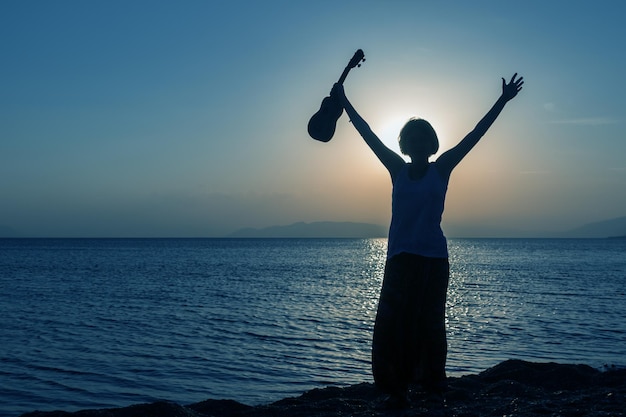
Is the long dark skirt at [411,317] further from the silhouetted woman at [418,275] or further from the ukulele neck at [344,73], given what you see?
the ukulele neck at [344,73]

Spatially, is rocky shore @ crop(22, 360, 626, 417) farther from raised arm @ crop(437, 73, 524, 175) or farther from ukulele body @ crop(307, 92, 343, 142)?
ukulele body @ crop(307, 92, 343, 142)

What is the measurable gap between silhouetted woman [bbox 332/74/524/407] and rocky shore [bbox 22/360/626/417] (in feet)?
1.33

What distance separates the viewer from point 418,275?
5551 millimetres

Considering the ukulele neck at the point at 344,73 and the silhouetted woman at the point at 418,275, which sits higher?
the ukulele neck at the point at 344,73

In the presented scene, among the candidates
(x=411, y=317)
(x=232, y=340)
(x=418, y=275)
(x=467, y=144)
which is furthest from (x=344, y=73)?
(x=232, y=340)

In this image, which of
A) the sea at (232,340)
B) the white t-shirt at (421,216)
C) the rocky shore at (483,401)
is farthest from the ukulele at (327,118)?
the sea at (232,340)

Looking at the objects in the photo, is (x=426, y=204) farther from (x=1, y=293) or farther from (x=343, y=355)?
(x=1, y=293)

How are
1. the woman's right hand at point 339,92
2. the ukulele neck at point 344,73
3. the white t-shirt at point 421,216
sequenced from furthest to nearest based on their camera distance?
1. the ukulele neck at point 344,73
2. the woman's right hand at point 339,92
3. the white t-shirt at point 421,216

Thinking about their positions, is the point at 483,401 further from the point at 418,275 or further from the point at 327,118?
the point at 327,118

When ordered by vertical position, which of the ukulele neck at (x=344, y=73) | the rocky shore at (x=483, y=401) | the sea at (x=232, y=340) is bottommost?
the sea at (x=232, y=340)

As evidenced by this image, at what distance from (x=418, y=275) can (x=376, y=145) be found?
1.23m

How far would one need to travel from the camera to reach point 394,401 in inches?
229

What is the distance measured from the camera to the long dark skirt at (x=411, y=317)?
5.55m

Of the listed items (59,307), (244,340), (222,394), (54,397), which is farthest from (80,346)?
(59,307)
